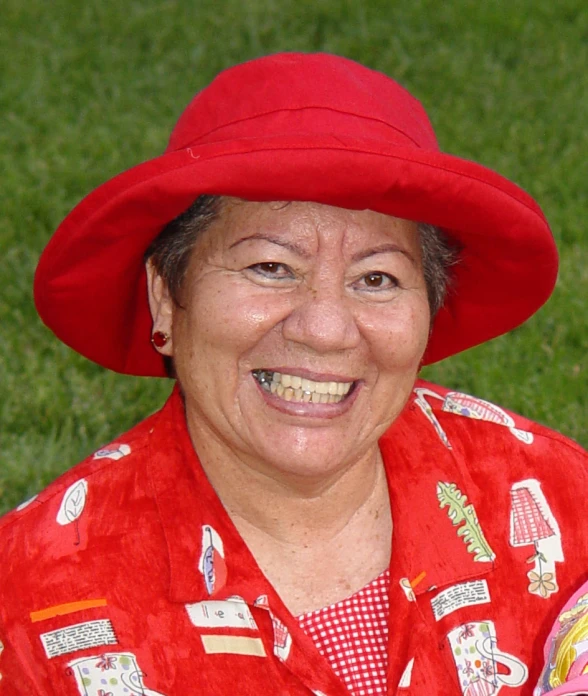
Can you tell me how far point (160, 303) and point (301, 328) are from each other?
15.3 inches

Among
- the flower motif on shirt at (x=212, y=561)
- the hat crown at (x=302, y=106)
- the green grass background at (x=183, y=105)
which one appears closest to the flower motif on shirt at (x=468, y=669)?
the flower motif on shirt at (x=212, y=561)

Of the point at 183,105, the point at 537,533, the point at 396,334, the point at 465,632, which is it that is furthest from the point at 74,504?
the point at 183,105

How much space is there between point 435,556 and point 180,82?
4364mm

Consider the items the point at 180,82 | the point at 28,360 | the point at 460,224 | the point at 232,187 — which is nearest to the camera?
the point at 232,187

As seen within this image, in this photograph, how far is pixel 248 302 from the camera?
7.87 ft

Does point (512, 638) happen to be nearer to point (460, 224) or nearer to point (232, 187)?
point (460, 224)

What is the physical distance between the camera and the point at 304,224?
2373 mm

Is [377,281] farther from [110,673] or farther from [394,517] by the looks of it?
[110,673]

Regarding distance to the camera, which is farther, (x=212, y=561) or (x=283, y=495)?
(x=283, y=495)

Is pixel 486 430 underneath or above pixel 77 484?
above

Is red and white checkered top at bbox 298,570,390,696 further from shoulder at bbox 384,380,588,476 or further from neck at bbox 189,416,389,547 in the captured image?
shoulder at bbox 384,380,588,476

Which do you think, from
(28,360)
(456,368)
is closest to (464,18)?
(456,368)

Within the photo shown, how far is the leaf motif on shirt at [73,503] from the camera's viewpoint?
8.48ft

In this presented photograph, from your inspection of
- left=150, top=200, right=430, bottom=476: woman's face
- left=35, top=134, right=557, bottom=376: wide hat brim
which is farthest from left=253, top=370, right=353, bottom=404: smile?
left=35, top=134, right=557, bottom=376: wide hat brim
